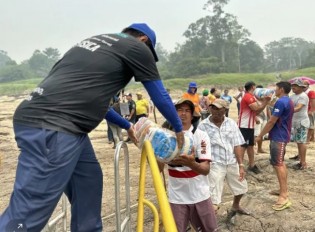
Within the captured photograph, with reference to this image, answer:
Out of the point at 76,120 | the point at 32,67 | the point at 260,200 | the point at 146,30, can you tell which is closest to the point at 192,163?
the point at 146,30

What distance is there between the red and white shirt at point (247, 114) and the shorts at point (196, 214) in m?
3.71

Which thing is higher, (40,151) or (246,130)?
(40,151)

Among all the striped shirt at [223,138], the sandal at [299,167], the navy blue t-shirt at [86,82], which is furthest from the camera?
the sandal at [299,167]

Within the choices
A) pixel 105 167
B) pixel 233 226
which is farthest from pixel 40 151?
pixel 105 167

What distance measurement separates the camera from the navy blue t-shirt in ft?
6.51

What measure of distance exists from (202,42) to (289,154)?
61.9 metres

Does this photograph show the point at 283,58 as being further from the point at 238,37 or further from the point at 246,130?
the point at 246,130

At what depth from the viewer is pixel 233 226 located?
4875 mm

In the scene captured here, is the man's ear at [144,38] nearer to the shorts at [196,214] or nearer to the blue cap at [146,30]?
the blue cap at [146,30]

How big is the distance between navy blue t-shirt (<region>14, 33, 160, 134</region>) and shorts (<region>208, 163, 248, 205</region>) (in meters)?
2.50

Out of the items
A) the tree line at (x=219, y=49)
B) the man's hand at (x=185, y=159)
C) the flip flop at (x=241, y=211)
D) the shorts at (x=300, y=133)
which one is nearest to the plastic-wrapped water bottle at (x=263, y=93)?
the shorts at (x=300, y=133)

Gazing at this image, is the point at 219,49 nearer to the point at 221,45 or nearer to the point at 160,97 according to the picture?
the point at 221,45

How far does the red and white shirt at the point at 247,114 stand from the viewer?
684 cm

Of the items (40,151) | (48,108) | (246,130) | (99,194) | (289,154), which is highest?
(48,108)
